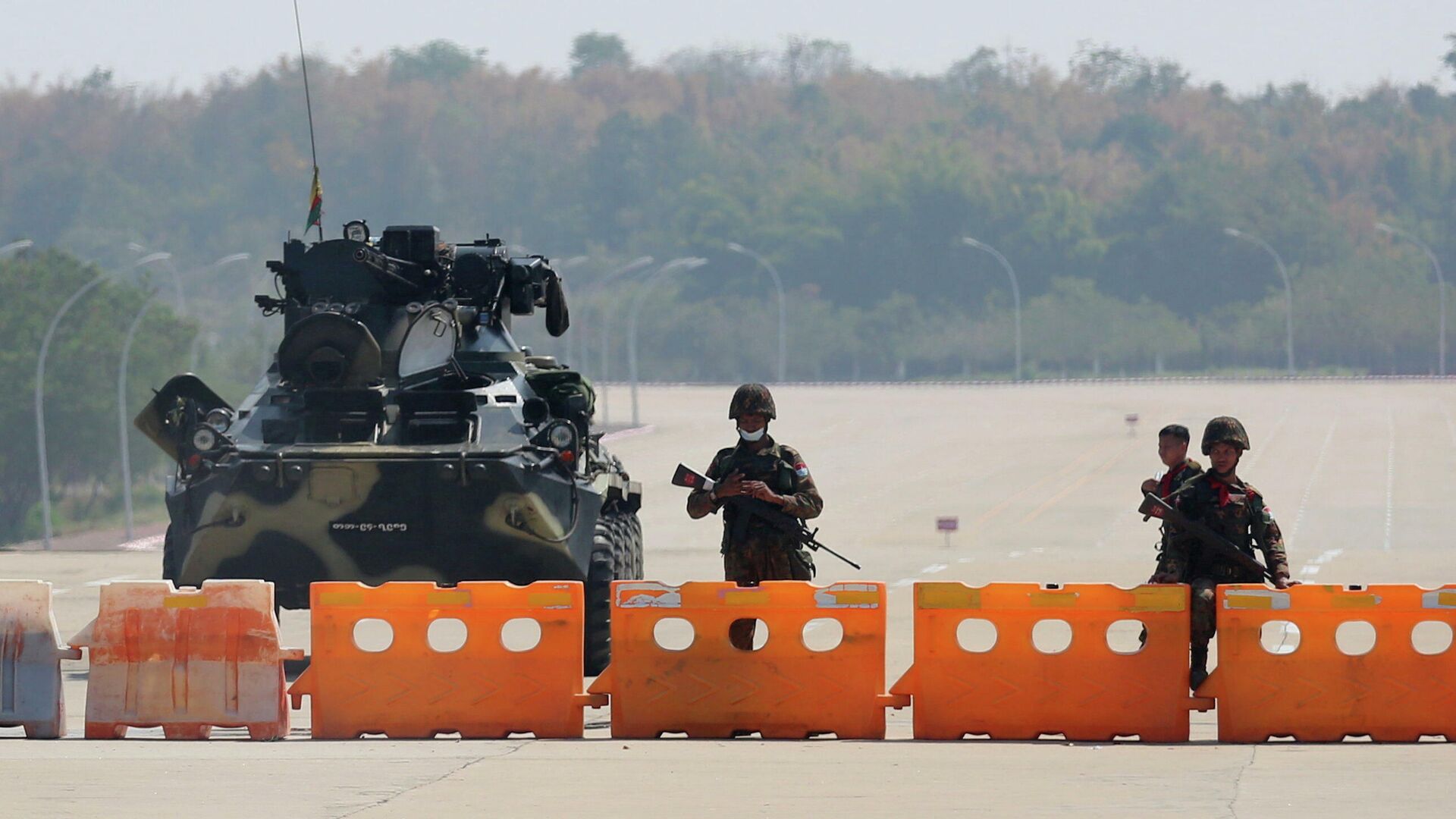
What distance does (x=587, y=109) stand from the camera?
543ft

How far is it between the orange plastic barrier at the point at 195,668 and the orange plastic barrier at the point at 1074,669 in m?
3.16

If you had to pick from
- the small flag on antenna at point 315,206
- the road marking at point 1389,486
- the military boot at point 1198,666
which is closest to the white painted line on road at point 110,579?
the small flag on antenna at point 315,206

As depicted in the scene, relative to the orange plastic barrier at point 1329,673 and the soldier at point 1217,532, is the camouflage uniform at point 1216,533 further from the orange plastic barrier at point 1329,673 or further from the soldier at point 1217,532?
the orange plastic barrier at point 1329,673

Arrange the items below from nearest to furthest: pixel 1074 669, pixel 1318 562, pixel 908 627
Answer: pixel 1074 669 → pixel 908 627 → pixel 1318 562

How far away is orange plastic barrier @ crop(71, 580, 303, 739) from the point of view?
11.0 metres

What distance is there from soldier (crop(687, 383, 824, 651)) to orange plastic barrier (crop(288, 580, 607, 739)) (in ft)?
2.94

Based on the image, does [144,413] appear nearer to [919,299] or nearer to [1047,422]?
[1047,422]

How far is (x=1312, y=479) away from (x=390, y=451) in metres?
33.1

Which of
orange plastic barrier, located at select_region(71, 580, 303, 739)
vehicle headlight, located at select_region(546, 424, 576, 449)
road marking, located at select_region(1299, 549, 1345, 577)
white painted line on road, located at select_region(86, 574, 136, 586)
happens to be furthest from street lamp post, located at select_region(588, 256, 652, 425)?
orange plastic barrier, located at select_region(71, 580, 303, 739)

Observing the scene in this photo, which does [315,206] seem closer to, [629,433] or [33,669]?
[33,669]

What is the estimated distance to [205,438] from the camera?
564 inches

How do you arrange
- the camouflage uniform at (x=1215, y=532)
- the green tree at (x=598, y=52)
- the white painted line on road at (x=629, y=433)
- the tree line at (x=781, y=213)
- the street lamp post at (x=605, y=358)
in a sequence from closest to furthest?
the camouflage uniform at (x=1215, y=532) → the white painted line on road at (x=629, y=433) → the street lamp post at (x=605, y=358) → the tree line at (x=781, y=213) → the green tree at (x=598, y=52)

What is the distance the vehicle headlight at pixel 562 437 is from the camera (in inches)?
570

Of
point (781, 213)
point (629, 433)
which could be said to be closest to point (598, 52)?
point (781, 213)
